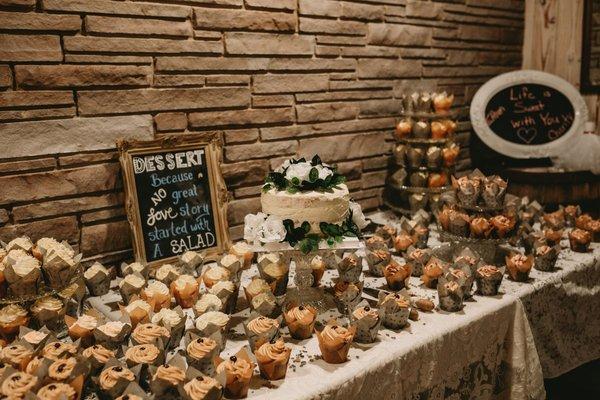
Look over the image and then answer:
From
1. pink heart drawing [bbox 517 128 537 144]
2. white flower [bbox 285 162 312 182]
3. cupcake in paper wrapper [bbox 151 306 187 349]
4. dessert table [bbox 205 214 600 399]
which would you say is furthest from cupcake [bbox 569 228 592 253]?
cupcake in paper wrapper [bbox 151 306 187 349]

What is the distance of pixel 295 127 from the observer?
9.05 feet

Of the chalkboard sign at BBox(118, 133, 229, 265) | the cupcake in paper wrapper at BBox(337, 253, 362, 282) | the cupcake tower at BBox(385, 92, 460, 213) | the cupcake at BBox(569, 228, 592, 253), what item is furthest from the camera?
the cupcake tower at BBox(385, 92, 460, 213)

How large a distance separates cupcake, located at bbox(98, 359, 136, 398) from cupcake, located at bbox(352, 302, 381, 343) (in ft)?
2.27

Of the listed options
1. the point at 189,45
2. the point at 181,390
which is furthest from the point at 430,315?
the point at 189,45

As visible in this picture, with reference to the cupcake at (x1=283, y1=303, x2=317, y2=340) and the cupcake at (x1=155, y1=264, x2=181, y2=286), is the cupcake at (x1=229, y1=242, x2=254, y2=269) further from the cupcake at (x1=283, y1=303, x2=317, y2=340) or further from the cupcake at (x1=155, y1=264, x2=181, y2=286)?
the cupcake at (x1=283, y1=303, x2=317, y2=340)

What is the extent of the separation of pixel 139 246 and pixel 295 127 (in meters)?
1.07

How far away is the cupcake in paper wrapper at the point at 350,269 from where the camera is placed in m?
2.05

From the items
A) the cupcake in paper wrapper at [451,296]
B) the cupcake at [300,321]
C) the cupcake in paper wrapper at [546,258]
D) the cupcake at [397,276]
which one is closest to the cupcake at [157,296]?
the cupcake at [300,321]

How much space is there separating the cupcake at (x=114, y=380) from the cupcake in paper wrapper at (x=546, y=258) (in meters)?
1.76

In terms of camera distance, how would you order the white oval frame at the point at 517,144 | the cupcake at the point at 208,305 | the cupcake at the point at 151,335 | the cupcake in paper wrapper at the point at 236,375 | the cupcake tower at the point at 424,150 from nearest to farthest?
the cupcake in paper wrapper at the point at 236,375 < the cupcake at the point at 151,335 < the cupcake at the point at 208,305 < the cupcake tower at the point at 424,150 < the white oval frame at the point at 517,144

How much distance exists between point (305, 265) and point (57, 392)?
36.3 inches

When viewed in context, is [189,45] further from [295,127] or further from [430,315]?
[430,315]

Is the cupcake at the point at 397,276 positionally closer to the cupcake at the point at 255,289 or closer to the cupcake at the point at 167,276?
the cupcake at the point at 255,289

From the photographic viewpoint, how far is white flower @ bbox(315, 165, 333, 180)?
1821mm
